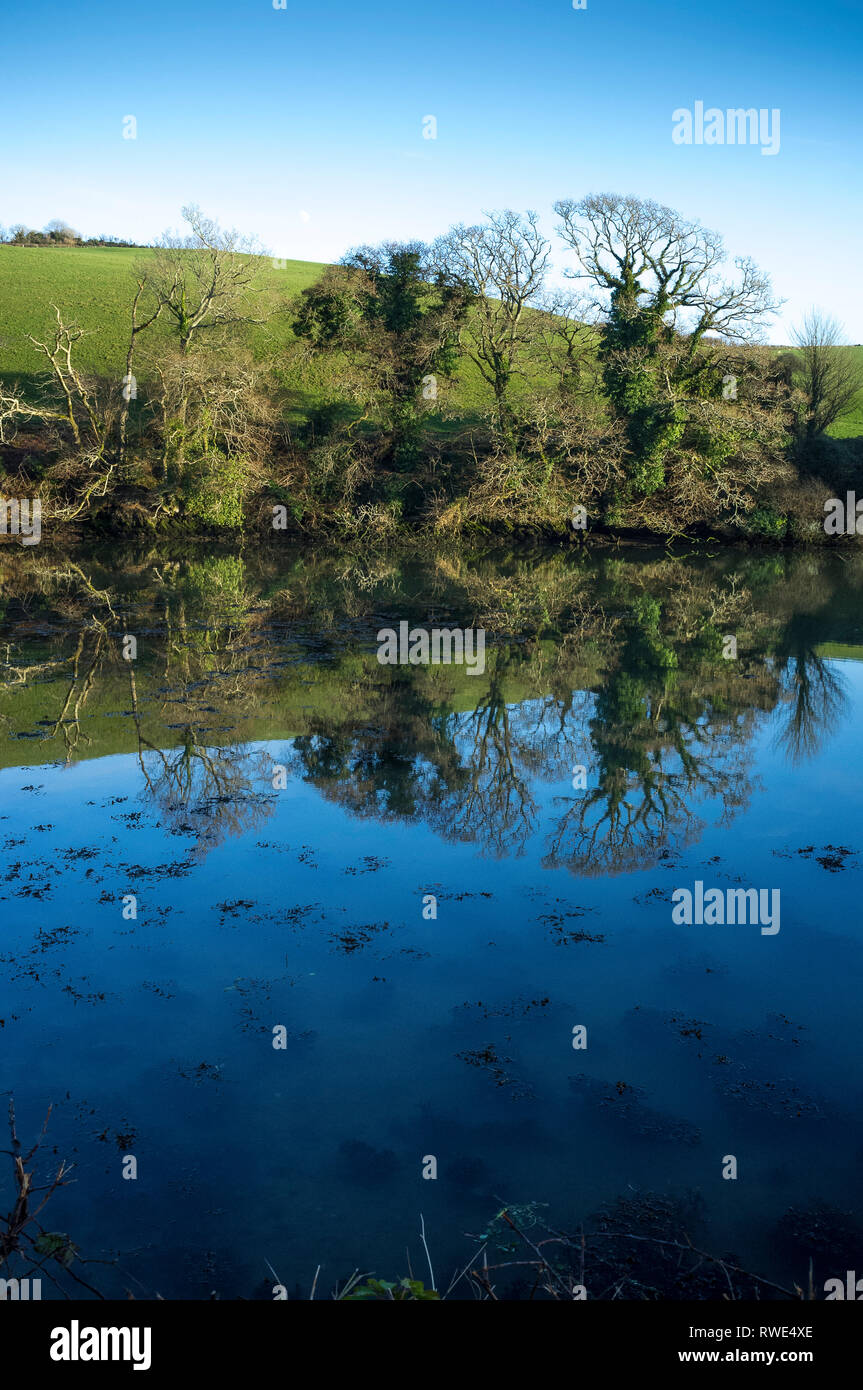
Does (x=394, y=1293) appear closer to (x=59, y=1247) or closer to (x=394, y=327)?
(x=59, y=1247)

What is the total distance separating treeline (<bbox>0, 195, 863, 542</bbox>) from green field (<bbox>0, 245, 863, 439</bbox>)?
3.06 m

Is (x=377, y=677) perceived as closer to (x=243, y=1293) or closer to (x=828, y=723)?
(x=828, y=723)

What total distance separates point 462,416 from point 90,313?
27.7 metres

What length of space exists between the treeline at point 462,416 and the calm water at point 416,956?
21545 mm

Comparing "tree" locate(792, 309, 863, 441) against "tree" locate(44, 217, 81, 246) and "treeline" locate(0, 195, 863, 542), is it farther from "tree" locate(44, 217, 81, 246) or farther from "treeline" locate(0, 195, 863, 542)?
"tree" locate(44, 217, 81, 246)

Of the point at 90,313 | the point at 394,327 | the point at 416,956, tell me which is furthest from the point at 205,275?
the point at 416,956

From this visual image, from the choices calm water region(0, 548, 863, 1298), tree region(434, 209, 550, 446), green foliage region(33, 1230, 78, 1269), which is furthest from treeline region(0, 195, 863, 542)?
green foliage region(33, 1230, 78, 1269)

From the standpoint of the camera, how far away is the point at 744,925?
974 centimetres

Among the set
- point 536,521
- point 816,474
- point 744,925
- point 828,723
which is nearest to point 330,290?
point 536,521

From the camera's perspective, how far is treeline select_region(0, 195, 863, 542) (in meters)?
39.1

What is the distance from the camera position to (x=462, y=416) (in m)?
45.0

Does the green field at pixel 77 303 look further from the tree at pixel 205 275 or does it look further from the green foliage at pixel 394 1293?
the green foliage at pixel 394 1293
